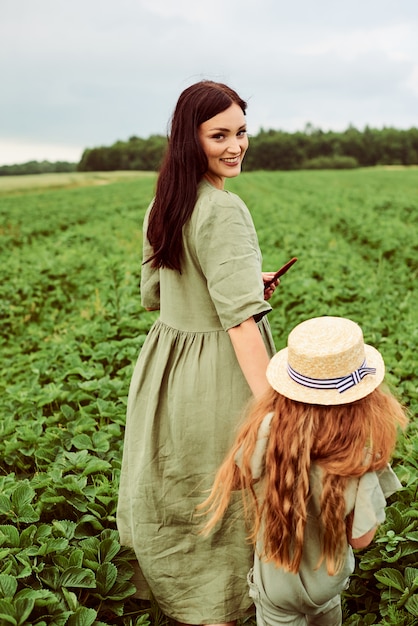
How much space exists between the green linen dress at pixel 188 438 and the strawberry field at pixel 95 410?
0.19 m

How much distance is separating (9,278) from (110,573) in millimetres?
7028

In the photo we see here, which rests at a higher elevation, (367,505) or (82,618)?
(367,505)

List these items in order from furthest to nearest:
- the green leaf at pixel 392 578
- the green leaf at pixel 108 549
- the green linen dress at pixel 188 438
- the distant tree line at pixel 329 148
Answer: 1. the distant tree line at pixel 329 148
2. the green leaf at pixel 108 549
3. the green leaf at pixel 392 578
4. the green linen dress at pixel 188 438

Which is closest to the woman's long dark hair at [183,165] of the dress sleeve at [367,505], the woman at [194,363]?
the woman at [194,363]

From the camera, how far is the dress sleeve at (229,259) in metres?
1.82

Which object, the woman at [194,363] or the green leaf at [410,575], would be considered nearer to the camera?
the woman at [194,363]

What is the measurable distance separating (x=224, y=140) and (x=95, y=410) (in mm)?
2197

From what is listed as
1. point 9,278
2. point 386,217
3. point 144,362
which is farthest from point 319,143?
point 144,362

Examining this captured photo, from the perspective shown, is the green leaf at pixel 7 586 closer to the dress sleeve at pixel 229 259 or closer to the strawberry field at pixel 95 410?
the strawberry field at pixel 95 410

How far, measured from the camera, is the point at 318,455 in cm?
170

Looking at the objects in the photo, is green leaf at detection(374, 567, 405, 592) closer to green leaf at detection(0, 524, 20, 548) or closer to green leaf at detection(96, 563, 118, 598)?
green leaf at detection(96, 563, 118, 598)

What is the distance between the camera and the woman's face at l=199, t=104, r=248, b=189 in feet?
6.51

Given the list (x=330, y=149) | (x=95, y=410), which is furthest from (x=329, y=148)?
(x=95, y=410)

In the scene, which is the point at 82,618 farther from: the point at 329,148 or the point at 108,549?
the point at 329,148
